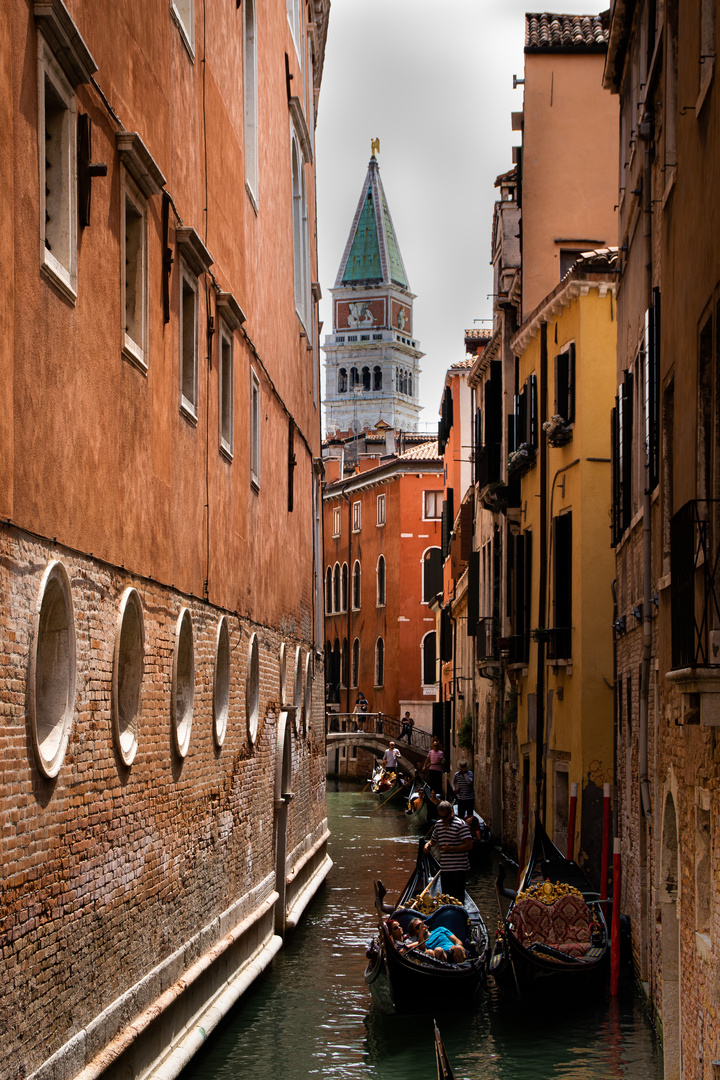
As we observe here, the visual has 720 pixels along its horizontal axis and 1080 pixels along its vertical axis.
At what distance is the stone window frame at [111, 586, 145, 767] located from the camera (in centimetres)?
836

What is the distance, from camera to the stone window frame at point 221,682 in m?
12.0

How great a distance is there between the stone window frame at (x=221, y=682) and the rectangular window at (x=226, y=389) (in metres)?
1.51

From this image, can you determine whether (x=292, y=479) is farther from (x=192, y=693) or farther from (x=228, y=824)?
(x=192, y=693)

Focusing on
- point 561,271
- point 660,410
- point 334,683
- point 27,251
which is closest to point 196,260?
point 660,410

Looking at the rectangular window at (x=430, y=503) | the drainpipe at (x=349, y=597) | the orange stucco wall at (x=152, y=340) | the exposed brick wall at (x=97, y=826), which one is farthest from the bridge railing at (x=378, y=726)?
the exposed brick wall at (x=97, y=826)

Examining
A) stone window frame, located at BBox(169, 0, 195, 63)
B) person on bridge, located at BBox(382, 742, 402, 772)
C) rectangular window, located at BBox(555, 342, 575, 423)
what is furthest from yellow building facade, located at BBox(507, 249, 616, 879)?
person on bridge, located at BBox(382, 742, 402, 772)

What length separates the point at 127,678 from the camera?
898 centimetres

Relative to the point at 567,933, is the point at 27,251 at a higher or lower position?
higher

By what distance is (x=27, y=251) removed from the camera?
21.6ft

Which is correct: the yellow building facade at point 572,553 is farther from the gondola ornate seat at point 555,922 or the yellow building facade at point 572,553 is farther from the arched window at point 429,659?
the arched window at point 429,659

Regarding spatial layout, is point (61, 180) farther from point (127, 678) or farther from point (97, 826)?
point (97, 826)

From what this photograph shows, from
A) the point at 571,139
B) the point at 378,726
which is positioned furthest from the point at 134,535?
the point at 378,726

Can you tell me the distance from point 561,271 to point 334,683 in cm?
3362

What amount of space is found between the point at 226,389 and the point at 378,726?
33.9 metres
